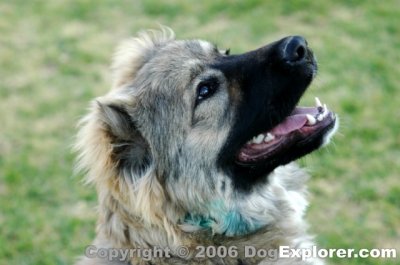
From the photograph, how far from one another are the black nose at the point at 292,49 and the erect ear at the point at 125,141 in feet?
2.83

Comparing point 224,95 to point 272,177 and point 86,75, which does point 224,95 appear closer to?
point 272,177

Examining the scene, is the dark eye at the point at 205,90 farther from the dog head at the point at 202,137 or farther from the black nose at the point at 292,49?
the black nose at the point at 292,49

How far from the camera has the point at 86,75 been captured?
674cm

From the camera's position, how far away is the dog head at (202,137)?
127 inches

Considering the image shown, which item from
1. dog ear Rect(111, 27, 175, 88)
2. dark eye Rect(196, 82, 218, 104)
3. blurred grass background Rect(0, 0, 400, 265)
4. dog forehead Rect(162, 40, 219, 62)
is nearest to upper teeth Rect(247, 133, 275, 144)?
dark eye Rect(196, 82, 218, 104)

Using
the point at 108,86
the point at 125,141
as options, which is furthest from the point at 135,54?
the point at 108,86

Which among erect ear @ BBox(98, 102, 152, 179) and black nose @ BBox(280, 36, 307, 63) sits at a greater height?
black nose @ BBox(280, 36, 307, 63)

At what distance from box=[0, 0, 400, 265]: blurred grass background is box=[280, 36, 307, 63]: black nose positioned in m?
1.59

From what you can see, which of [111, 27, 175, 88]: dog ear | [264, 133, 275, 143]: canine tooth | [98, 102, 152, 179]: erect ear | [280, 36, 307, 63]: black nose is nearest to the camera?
[98, 102, 152, 179]: erect ear

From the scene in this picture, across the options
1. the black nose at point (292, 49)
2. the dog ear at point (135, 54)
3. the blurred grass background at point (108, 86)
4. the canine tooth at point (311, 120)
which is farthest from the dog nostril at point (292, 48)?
the blurred grass background at point (108, 86)

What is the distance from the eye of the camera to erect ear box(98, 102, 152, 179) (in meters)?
3.22

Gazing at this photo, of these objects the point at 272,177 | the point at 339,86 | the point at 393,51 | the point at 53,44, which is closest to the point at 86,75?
the point at 53,44

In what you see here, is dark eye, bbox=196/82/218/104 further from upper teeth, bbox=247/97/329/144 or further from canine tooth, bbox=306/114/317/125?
canine tooth, bbox=306/114/317/125

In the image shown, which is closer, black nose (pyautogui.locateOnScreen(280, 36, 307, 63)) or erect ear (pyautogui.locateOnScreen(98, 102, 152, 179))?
erect ear (pyautogui.locateOnScreen(98, 102, 152, 179))
